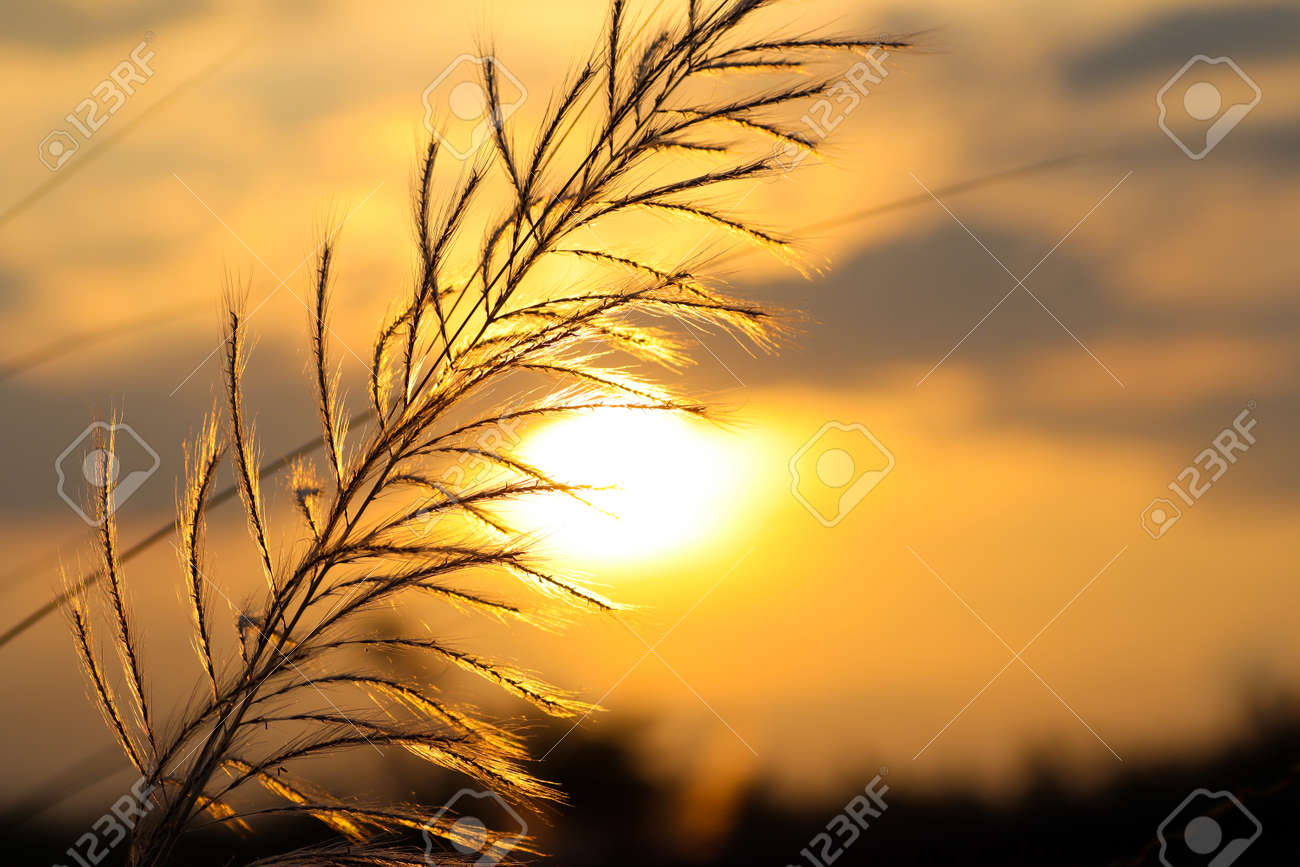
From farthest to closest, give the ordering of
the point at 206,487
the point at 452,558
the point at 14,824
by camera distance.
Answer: the point at 14,824 → the point at 206,487 → the point at 452,558

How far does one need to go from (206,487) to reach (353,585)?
343 mm

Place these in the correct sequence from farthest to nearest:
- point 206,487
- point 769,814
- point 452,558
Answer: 1. point 769,814
2. point 206,487
3. point 452,558

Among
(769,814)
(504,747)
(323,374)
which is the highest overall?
(323,374)

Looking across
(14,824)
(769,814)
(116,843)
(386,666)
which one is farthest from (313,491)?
(769,814)

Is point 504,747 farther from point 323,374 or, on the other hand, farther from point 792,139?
point 792,139

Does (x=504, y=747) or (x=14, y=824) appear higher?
(x=14, y=824)

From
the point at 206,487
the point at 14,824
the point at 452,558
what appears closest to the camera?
the point at 452,558

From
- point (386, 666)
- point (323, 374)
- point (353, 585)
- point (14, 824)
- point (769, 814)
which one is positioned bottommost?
point (769, 814)

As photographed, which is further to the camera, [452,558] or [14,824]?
[14,824]

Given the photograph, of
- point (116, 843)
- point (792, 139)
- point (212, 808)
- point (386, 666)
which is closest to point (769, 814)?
point (386, 666)

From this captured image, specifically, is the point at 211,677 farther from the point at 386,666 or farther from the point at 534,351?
the point at 534,351

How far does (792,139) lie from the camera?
53.1 inches

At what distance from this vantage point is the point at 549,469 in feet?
4.30

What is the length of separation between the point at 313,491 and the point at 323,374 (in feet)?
0.63
